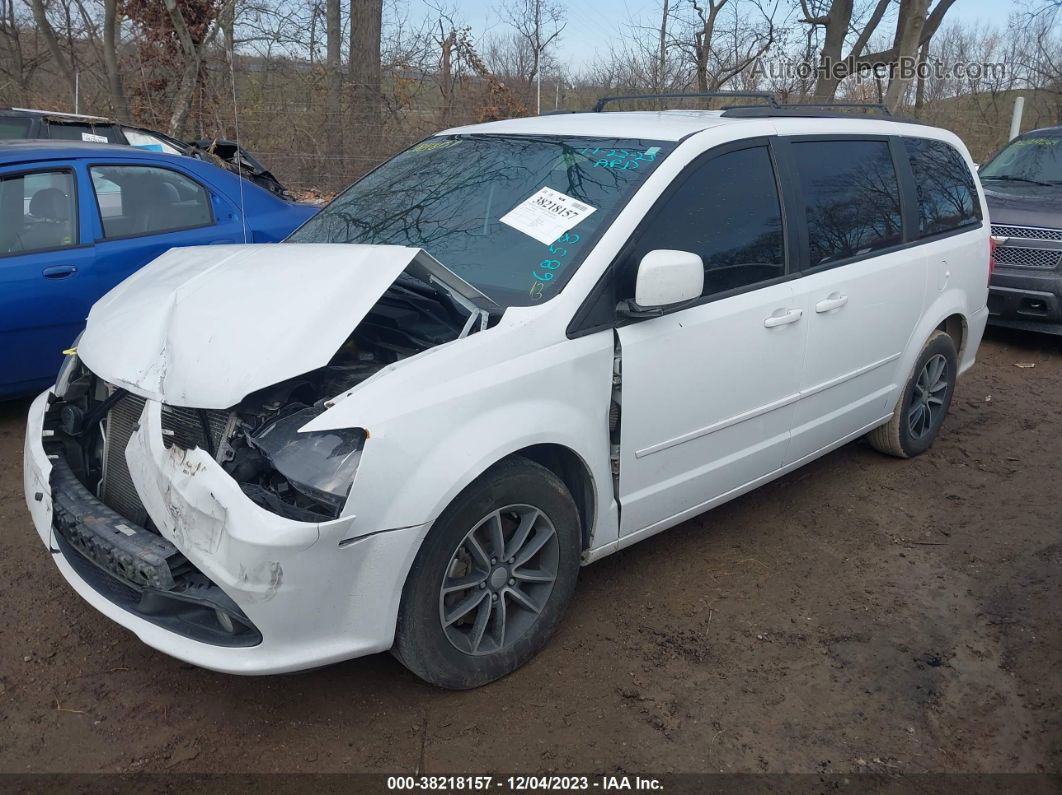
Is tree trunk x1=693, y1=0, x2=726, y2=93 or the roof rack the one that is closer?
the roof rack

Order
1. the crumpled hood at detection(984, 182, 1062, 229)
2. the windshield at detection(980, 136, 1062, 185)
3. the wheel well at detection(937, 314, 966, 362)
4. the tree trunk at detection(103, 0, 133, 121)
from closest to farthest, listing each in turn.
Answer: the wheel well at detection(937, 314, 966, 362), the crumpled hood at detection(984, 182, 1062, 229), the windshield at detection(980, 136, 1062, 185), the tree trunk at detection(103, 0, 133, 121)

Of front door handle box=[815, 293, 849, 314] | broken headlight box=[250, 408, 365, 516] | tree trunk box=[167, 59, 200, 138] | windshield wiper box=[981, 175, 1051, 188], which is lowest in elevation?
broken headlight box=[250, 408, 365, 516]

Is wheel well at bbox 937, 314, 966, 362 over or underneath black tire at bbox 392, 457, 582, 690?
over

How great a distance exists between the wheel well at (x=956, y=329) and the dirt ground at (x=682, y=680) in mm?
1256

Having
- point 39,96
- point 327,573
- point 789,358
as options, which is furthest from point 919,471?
point 39,96

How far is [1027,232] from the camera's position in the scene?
7734mm

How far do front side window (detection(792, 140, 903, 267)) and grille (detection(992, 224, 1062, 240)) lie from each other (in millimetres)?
3869

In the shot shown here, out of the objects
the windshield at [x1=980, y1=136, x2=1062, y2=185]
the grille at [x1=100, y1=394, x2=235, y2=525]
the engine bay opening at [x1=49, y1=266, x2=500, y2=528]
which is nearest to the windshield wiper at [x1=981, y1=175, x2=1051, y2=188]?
the windshield at [x1=980, y1=136, x2=1062, y2=185]

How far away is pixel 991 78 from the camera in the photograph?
66.4ft

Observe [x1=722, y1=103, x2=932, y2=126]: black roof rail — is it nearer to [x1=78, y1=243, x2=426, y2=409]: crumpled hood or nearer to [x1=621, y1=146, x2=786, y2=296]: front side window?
[x1=621, y1=146, x2=786, y2=296]: front side window

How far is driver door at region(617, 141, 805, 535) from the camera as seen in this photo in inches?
131

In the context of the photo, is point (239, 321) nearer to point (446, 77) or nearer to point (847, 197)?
point (847, 197)

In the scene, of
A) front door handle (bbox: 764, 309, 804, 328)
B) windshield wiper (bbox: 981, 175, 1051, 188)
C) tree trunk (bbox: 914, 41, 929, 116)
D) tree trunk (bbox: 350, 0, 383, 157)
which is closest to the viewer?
front door handle (bbox: 764, 309, 804, 328)

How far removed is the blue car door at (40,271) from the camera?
4918 mm
